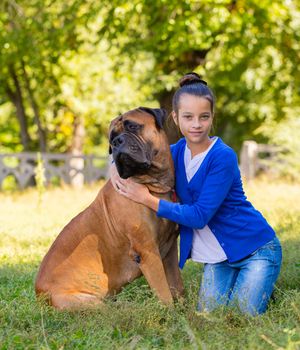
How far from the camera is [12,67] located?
67.3 ft

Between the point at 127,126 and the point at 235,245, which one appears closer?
the point at 127,126

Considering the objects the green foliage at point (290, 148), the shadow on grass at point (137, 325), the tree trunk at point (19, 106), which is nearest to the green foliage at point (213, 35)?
the green foliage at point (290, 148)

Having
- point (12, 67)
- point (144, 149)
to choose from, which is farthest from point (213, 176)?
point (12, 67)

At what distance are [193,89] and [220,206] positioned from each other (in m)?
0.87

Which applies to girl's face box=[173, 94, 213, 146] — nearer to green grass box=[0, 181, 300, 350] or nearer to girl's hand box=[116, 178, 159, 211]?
girl's hand box=[116, 178, 159, 211]

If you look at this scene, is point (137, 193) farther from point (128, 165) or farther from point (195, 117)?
point (195, 117)

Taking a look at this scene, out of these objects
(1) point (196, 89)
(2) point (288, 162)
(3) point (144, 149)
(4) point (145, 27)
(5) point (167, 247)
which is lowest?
(2) point (288, 162)

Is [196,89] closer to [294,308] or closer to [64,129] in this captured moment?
[294,308]

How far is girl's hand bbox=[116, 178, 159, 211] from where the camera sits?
452 centimetres

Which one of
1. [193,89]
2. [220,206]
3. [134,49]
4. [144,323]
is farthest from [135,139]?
[134,49]

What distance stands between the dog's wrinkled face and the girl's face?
0.53 ft

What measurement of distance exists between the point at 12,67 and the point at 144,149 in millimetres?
16884

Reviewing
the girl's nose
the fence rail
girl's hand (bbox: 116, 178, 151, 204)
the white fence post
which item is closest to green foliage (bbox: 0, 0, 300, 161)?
the white fence post

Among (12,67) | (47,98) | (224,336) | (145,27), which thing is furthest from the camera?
(47,98)
